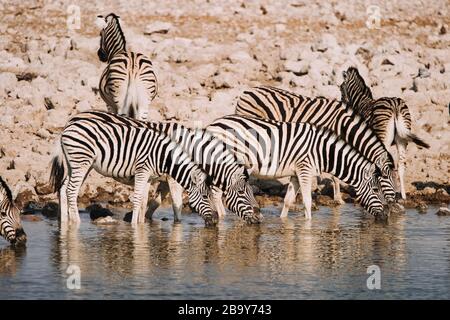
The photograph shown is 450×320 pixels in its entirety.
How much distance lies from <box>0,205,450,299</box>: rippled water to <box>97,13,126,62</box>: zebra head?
15.1 ft

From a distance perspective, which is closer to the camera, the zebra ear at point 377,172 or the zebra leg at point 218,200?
the zebra leg at point 218,200

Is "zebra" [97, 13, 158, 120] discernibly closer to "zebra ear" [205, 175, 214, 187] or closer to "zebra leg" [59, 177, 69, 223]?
"zebra leg" [59, 177, 69, 223]

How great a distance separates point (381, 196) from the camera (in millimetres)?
16734

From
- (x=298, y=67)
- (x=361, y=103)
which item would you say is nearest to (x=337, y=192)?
(x=361, y=103)

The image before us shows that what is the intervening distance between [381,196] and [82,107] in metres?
5.84

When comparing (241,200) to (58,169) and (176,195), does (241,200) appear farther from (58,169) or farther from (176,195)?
(58,169)

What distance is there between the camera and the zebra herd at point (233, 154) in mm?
15945

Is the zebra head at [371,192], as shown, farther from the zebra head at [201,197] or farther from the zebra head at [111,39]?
the zebra head at [111,39]

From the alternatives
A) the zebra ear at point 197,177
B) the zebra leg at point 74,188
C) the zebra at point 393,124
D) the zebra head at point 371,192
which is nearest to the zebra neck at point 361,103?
the zebra at point 393,124

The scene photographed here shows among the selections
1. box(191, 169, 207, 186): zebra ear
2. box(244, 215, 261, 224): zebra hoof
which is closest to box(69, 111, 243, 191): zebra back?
box(191, 169, 207, 186): zebra ear

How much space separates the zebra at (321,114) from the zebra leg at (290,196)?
1.20 meters

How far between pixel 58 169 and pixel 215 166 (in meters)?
1.96

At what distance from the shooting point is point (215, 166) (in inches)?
643

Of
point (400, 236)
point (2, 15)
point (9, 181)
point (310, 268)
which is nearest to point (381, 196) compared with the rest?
point (400, 236)
